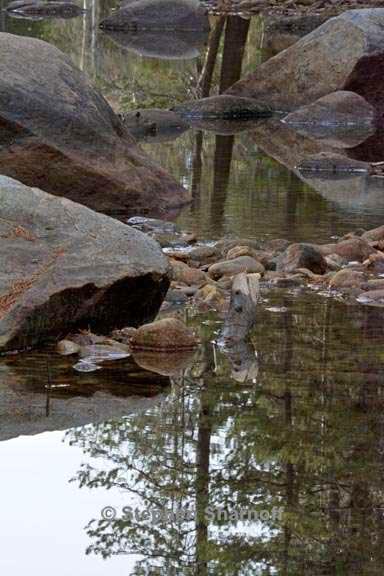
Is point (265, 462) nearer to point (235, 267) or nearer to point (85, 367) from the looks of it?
point (85, 367)

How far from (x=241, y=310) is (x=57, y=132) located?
150 inches

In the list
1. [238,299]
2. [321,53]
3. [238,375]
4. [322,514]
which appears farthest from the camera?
[321,53]

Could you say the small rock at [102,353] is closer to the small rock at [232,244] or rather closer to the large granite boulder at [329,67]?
the small rock at [232,244]

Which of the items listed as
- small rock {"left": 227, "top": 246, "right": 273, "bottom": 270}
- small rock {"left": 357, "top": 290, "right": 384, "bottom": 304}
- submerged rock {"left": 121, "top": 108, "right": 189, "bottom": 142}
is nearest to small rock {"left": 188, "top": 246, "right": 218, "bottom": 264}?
small rock {"left": 227, "top": 246, "right": 273, "bottom": 270}

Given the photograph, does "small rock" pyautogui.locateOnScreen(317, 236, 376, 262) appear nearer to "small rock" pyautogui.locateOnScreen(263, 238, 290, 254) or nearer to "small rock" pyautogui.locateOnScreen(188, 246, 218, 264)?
"small rock" pyautogui.locateOnScreen(263, 238, 290, 254)

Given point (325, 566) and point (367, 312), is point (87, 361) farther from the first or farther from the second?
point (325, 566)

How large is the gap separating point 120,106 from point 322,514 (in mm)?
15537

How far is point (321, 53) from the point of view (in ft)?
63.5

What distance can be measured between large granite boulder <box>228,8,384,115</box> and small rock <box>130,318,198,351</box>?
12661 mm

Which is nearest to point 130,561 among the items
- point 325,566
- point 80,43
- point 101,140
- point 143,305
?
point 325,566

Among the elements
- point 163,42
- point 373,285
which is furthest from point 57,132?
point 163,42

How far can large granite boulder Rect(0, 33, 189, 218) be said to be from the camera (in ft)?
34.2

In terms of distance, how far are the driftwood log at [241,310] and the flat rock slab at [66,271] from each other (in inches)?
14.2

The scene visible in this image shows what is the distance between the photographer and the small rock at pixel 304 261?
866 cm
